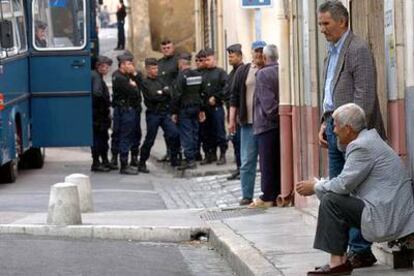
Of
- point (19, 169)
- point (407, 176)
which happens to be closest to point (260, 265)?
point (407, 176)

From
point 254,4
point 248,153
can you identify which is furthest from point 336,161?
point 254,4

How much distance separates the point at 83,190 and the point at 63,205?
1.64m

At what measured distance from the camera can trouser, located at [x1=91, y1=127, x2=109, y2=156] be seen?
71.7ft

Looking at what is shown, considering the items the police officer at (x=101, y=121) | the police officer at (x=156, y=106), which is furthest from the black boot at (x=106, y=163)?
the police officer at (x=156, y=106)

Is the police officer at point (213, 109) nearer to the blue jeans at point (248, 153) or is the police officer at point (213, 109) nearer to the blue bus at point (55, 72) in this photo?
the blue bus at point (55, 72)

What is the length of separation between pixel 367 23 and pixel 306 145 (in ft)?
9.26

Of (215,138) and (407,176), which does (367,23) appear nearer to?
(407,176)

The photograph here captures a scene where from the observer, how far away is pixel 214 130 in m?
21.4

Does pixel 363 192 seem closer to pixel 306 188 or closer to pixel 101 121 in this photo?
pixel 306 188

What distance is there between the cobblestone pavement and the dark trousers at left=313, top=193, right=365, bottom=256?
6794mm

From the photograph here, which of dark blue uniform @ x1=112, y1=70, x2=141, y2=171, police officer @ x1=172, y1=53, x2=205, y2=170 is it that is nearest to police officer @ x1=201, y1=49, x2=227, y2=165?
police officer @ x1=172, y1=53, x2=205, y2=170

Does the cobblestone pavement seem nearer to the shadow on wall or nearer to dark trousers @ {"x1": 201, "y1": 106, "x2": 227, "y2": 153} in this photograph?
dark trousers @ {"x1": 201, "y1": 106, "x2": 227, "y2": 153}

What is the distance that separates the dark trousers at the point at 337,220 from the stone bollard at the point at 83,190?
620 cm

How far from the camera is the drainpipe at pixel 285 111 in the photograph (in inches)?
545
